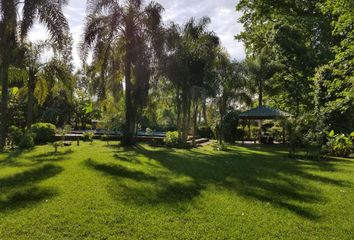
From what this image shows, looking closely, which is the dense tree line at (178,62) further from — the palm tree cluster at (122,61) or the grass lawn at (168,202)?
the grass lawn at (168,202)

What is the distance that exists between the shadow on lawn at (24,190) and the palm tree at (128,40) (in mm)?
9043

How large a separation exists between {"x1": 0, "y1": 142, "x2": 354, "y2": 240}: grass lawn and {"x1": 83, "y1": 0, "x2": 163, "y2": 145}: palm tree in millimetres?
7887

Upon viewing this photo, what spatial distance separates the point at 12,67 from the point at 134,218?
15.8 m

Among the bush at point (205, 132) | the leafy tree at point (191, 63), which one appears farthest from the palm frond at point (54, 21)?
the bush at point (205, 132)

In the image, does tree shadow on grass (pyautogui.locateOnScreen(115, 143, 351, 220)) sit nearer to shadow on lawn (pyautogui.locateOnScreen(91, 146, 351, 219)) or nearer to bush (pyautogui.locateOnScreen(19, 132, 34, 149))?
shadow on lawn (pyautogui.locateOnScreen(91, 146, 351, 219))

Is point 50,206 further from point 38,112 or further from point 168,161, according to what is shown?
point 38,112

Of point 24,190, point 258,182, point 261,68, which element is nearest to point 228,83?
point 261,68

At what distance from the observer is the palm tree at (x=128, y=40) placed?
16.5 meters

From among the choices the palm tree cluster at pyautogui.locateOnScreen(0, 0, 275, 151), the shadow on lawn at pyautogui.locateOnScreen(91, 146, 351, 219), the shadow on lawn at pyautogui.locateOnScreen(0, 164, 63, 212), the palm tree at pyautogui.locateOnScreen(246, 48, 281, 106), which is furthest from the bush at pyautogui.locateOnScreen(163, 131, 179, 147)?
the palm tree at pyautogui.locateOnScreen(246, 48, 281, 106)

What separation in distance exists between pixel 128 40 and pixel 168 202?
12209 millimetres

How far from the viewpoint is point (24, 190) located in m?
6.91

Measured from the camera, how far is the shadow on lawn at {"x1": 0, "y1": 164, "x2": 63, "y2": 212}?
6.11 m

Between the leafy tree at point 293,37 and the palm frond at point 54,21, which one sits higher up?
the leafy tree at point 293,37

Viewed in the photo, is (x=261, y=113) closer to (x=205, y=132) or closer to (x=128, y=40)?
(x=205, y=132)
